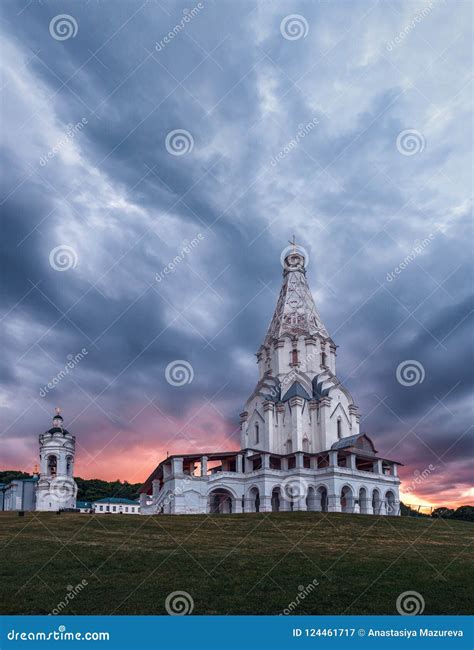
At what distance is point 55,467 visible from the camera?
59562 mm

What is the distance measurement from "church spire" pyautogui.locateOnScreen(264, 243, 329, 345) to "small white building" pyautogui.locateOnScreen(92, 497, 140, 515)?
46.8m

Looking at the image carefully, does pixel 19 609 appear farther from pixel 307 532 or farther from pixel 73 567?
pixel 307 532

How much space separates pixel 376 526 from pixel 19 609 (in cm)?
2555

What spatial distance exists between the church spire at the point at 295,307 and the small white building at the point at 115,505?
46.8m

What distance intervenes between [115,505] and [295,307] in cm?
5059

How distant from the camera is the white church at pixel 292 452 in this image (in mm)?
49062

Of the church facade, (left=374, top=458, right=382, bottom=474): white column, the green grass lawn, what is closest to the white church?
Answer: (left=374, top=458, right=382, bottom=474): white column

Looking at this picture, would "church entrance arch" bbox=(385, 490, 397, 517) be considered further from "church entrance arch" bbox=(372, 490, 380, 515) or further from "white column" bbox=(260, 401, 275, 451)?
"white column" bbox=(260, 401, 275, 451)

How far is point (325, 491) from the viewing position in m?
50.4

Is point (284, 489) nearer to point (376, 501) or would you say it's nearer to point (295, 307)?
point (376, 501)

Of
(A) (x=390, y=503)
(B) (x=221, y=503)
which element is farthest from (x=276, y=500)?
(A) (x=390, y=503)

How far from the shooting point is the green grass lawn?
1681 centimetres

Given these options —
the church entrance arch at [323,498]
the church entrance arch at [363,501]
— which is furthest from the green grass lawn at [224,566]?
the church entrance arch at [323,498]
